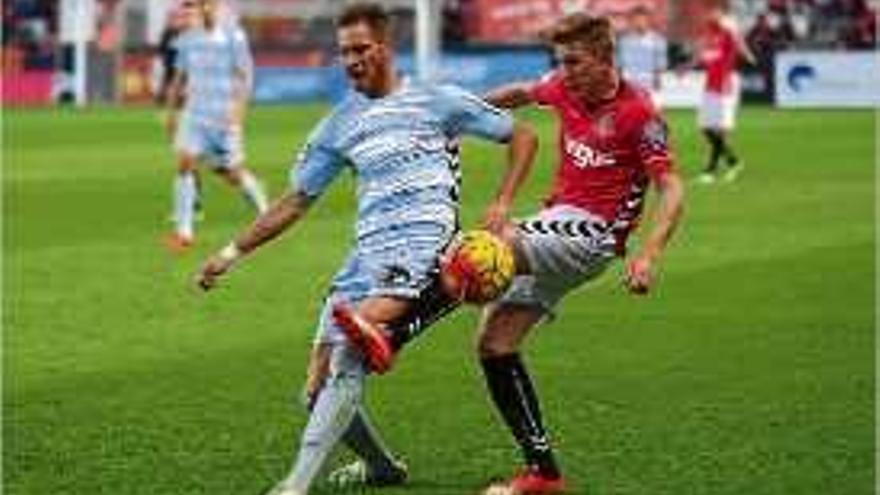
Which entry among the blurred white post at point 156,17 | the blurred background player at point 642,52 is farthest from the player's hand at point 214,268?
the blurred white post at point 156,17

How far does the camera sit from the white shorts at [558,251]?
9648mm

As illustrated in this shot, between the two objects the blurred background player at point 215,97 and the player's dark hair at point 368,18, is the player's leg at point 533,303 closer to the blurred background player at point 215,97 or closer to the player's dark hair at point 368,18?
the player's dark hair at point 368,18

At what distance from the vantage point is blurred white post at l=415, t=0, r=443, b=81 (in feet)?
171

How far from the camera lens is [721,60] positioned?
31875mm

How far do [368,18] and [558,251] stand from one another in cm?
130

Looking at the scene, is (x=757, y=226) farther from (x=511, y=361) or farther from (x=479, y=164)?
(x=511, y=361)

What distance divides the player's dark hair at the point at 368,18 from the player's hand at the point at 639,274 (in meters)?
1.30

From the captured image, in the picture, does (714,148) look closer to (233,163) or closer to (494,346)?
(233,163)

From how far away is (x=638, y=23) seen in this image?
4456 centimetres

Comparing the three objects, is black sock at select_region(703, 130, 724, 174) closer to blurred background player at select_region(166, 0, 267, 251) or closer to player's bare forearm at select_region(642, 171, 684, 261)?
blurred background player at select_region(166, 0, 267, 251)

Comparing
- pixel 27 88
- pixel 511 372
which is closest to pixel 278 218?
pixel 511 372

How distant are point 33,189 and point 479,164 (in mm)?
6742

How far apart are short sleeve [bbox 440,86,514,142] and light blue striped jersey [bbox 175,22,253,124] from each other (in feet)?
42.6

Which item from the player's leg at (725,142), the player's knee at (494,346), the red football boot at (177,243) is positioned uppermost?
the player's knee at (494,346)
